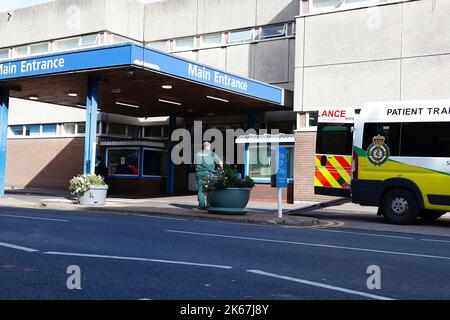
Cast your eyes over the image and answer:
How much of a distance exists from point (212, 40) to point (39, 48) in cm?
1162

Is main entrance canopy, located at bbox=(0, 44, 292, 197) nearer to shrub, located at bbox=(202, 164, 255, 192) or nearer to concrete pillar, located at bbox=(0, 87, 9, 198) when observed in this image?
concrete pillar, located at bbox=(0, 87, 9, 198)

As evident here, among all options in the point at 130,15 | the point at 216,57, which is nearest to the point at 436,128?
the point at 216,57

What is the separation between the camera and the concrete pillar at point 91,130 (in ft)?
59.0

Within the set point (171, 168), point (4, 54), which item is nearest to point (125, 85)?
point (171, 168)

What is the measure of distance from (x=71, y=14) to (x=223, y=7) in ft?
30.9

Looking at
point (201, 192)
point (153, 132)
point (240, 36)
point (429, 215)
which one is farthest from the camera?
point (153, 132)

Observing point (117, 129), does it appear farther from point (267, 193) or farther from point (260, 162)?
point (267, 193)

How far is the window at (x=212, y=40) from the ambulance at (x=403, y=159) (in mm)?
14211

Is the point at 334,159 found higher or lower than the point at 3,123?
lower

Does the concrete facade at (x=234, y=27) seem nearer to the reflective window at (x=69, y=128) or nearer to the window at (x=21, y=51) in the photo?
the reflective window at (x=69, y=128)

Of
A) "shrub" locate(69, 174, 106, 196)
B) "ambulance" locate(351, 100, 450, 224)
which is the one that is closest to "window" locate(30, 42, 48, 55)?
"shrub" locate(69, 174, 106, 196)

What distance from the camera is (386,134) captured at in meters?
13.8

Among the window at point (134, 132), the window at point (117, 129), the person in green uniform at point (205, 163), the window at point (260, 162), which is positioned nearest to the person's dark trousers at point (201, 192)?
the person in green uniform at point (205, 163)

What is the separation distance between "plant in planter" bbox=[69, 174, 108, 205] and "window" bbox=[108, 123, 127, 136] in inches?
498
